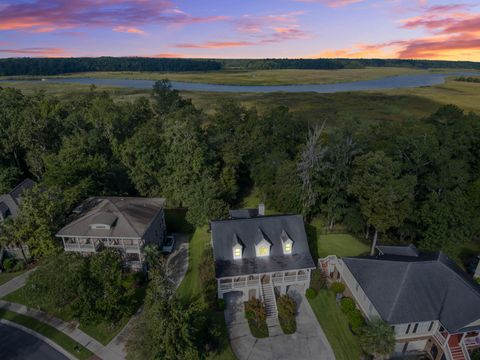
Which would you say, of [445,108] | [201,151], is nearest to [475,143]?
[445,108]

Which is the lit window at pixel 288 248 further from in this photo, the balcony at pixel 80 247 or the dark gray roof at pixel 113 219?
the balcony at pixel 80 247

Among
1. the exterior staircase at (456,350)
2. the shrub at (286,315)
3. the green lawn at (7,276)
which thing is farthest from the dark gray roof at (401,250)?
the green lawn at (7,276)

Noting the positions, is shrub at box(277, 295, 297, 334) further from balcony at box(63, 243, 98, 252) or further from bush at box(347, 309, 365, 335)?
balcony at box(63, 243, 98, 252)

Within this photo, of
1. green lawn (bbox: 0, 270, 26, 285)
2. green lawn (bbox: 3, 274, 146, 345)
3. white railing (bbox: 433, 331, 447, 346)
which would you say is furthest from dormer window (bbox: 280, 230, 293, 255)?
green lawn (bbox: 0, 270, 26, 285)

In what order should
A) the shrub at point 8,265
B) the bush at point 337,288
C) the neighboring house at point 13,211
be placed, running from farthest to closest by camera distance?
the neighboring house at point 13,211 < the shrub at point 8,265 < the bush at point 337,288

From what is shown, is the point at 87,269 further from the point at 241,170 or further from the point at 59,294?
the point at 241,170

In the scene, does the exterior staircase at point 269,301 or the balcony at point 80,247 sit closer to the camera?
the exterior staircase at point 269,301

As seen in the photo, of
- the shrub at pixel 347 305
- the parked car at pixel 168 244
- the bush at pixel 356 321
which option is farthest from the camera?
the parked car at pixel 168 244
